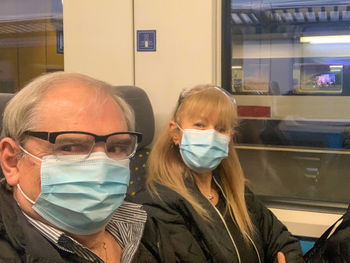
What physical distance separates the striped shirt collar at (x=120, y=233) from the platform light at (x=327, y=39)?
1.71 metres

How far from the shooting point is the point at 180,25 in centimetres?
259

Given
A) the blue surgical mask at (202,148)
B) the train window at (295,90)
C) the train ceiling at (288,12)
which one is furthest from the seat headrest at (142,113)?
the train ceiling at (288,12)

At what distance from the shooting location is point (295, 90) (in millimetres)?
2574

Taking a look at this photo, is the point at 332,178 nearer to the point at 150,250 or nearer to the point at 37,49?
the point at 150,250

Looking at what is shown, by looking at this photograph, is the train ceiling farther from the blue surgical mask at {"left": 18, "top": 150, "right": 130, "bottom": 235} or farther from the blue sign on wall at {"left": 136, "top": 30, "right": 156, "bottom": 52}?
the blue surgical mask at {"left": 18, "top": 150, "right": 130, "bottom": 235}

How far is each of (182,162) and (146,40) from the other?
1055 mm

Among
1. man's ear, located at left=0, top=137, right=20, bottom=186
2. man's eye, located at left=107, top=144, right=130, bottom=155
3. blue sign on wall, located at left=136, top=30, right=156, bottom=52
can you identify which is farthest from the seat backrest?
man's ear, located at left=0, top=137, right=20, bottom=186

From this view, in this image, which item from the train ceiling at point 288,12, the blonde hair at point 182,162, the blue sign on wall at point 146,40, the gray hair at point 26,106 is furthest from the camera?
the blue sign on wall at point 146,40

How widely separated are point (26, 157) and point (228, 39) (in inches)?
72.1

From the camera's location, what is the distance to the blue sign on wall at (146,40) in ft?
8.73

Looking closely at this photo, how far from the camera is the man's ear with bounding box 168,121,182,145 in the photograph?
1.94 meters

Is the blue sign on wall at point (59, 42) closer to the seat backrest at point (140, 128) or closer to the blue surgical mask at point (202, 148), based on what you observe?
the seat backrest at point (140, 128)

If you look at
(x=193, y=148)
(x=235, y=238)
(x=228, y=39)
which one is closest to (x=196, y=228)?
(x=235, y=238)

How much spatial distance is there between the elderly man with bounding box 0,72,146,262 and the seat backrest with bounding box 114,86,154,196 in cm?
96
